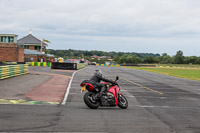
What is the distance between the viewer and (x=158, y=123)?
8430 millimetres

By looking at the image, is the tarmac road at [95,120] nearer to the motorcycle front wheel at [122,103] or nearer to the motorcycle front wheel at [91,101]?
the motorcycle front wheel at [91,101]

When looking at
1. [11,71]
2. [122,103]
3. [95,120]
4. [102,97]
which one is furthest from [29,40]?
[95,120]

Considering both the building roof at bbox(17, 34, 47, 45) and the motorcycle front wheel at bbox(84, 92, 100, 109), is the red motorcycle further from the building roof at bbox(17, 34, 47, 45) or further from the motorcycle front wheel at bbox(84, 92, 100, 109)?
the building roof at bbox(17, 34, 47, 45)

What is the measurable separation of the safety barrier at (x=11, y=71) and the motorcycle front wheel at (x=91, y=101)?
13968 mm

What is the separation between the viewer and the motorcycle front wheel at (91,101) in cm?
1039

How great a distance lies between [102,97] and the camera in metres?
10.6

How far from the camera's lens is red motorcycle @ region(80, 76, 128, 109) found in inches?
412

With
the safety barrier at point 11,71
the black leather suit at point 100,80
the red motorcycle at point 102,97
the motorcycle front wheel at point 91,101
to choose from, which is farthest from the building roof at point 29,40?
the motorcycle front wheel at point 91,101

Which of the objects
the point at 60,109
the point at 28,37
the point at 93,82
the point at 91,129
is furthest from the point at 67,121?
the point at 28,37

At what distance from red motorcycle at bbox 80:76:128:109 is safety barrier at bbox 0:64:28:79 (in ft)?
45.6

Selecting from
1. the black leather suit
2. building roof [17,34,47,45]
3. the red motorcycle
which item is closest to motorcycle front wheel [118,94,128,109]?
the red motorcycle

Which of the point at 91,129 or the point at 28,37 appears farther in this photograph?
the point at 28,37

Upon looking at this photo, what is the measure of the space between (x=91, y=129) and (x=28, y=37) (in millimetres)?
99289

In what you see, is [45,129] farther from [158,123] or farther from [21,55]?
[21,55]
